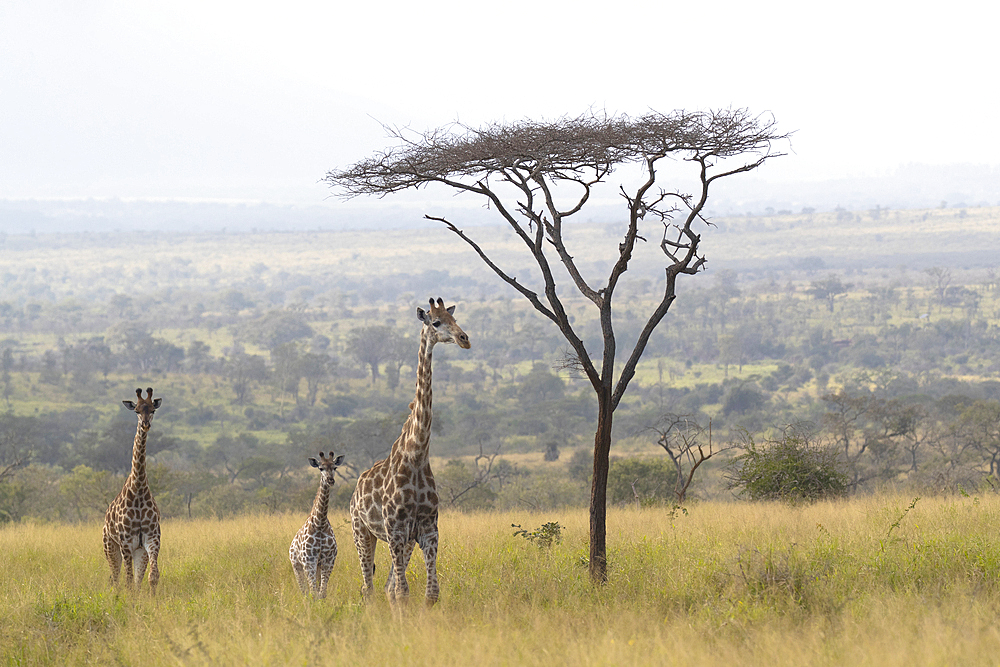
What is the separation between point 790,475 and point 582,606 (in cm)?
1018

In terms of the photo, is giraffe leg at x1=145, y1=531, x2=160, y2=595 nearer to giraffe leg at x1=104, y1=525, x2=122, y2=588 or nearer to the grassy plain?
the grassy plain

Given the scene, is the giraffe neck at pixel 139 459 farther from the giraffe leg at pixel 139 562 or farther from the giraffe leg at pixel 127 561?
the giraffe leg at pixel 139 562

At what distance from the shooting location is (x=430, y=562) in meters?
7.32

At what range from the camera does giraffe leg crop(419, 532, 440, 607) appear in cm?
731

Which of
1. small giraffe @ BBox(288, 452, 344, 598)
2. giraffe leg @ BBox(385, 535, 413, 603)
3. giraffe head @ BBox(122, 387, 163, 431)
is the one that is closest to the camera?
giraffe leg @ BBox(385, 535, 413, 603)

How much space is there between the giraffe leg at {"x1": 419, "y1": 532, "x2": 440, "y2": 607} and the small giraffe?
3.94 ft

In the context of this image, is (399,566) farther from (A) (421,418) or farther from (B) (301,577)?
(B) (301,577)

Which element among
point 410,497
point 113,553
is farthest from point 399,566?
point 113,553

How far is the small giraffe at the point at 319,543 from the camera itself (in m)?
8.15

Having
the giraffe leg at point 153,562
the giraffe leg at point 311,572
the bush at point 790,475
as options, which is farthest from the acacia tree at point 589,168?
the bush at point 790,475

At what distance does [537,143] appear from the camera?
8.60m

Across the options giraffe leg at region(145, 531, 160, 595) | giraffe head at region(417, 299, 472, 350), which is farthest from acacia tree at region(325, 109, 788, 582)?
giraffe leg at region(145, 531, 160, 595)

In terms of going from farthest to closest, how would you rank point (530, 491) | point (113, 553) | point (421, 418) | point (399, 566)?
1. point (530, 491)
2. point (113, 553)
3. point (421, 418)
4. point (399, 566)

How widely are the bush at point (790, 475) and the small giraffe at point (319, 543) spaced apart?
983cm
